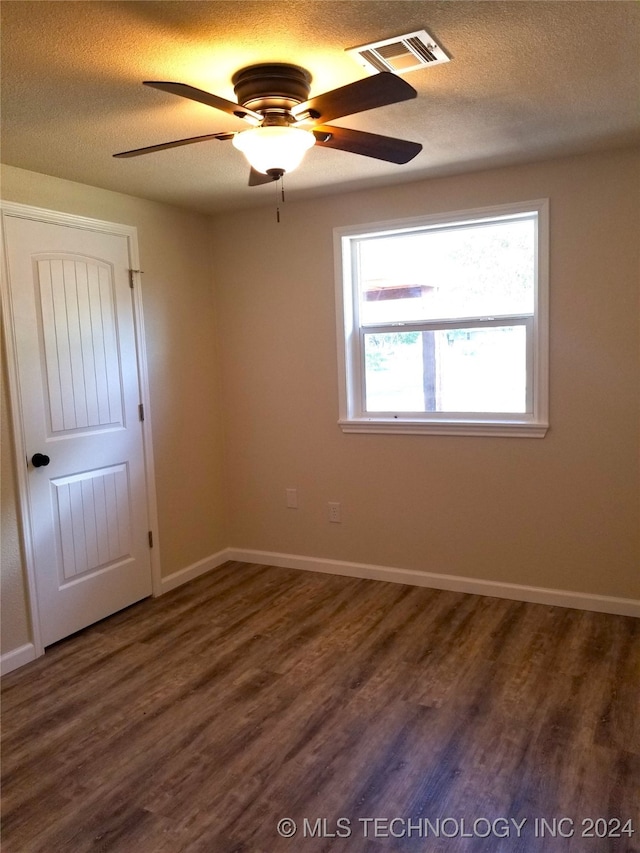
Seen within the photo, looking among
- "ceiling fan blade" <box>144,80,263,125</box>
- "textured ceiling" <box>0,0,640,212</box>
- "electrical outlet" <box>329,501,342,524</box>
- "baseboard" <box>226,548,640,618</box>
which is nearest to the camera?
"ceiling fan blade" <box>144,80,263,125</box>

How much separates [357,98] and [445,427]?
222 cm

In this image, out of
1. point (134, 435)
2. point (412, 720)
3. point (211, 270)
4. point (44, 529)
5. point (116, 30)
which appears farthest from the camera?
point (211, 270)

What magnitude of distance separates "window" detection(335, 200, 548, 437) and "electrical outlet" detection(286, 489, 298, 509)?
62 centimetres

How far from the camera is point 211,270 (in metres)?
4.31

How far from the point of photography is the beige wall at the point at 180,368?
3.76 metres

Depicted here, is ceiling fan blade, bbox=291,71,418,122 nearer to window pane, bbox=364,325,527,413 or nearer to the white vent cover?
the white vent cover

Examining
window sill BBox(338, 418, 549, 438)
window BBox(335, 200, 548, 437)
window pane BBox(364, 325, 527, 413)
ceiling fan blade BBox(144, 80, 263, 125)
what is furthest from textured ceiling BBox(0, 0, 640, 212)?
window sill BBox(338, 418, 549, 438)

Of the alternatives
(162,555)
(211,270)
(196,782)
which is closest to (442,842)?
(196,782)

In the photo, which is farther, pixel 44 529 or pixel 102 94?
pixel 44 529

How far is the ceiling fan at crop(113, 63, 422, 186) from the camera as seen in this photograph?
185cm

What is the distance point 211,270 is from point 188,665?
2640 mm

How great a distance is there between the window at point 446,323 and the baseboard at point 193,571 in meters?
1.36

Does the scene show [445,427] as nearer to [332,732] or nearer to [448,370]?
[448,370]

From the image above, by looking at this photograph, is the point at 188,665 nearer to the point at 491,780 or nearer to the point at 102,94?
the point at 491,780
